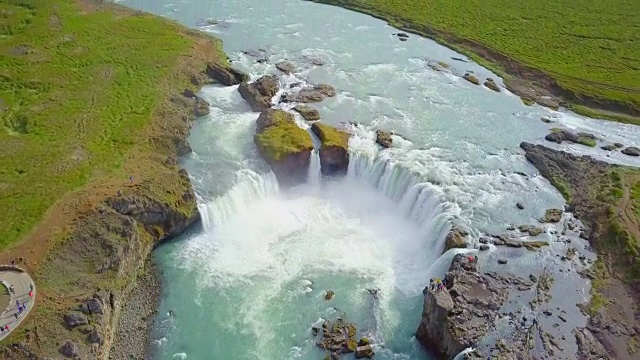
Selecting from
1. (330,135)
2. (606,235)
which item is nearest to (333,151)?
(330,135)

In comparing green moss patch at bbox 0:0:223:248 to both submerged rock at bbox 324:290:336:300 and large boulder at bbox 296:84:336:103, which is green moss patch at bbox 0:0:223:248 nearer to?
large boulder at bbox 296:84:336:103

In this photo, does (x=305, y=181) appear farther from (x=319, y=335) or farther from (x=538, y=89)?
(x=538, y=89)

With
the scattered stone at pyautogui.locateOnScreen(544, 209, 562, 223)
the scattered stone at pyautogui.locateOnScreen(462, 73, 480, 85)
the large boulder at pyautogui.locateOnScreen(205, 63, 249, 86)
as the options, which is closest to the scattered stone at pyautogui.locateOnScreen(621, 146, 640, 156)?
the scattered stone at pyautogui.locateOnScreen(544, 209, 562, 223)

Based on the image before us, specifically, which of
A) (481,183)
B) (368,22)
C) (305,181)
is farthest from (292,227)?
(368,22)

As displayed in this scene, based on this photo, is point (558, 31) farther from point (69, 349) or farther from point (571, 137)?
point (69, 349)

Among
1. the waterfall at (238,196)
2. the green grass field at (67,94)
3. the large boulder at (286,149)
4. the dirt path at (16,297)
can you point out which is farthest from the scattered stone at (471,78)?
the dirt path at (16,297)
